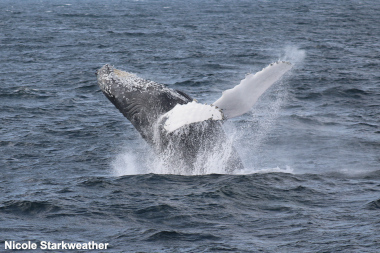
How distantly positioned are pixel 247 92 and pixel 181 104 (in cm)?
144

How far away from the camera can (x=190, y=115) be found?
11.2m

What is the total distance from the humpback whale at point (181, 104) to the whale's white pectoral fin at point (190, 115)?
0.90 metres

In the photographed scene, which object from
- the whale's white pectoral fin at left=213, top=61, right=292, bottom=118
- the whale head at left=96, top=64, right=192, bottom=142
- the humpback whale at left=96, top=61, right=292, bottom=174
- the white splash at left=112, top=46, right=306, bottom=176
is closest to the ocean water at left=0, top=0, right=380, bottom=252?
the white splash at left=112, top=46, right=306, bottom=176

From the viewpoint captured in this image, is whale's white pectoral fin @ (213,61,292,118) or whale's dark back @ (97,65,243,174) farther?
whale's dark back @ (97,65,243,174)

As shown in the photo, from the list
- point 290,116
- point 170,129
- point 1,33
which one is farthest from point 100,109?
point 1,33

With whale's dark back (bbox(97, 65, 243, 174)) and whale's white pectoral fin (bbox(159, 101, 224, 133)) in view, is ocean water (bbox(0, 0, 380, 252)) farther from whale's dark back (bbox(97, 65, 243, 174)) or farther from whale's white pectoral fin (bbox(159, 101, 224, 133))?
whale's white pectoral fin (bbox(159, 101, 224, 133))

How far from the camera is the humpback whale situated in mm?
12734

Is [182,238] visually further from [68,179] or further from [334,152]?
[334,152]

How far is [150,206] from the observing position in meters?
11.3

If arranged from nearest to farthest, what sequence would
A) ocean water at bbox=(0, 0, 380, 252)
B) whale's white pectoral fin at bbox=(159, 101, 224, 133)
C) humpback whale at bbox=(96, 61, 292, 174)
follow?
ocean water at bbox=(0, 0, 380, 252), whale's white pectoral fin at bbox=(159, 101, 224, 133), humpback whale at bbox=(96, 61, 292, 174)

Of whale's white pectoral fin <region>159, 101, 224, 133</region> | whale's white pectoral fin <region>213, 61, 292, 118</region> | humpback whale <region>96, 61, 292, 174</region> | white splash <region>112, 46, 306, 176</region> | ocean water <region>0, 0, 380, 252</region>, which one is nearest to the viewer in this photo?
ocean water <region>0, 0, 380, 252</region>

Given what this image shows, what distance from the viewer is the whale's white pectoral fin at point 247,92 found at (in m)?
12.6

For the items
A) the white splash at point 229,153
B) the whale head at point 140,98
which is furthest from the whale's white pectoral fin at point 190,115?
the white splash at point 229,153

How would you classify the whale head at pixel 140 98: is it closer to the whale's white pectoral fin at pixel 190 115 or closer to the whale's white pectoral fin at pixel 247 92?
the whale's white pectoral fin at pixel 247 92
